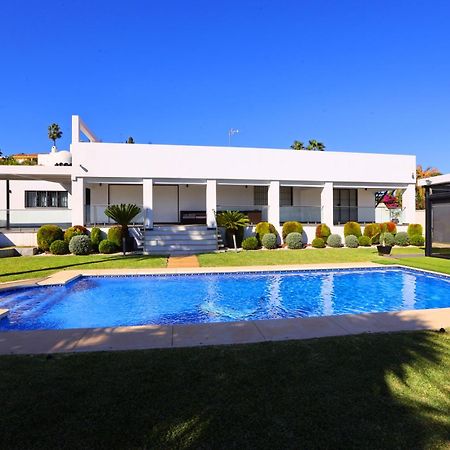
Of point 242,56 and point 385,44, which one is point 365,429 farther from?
point 242,56

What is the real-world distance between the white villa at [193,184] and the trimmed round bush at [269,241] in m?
1.89

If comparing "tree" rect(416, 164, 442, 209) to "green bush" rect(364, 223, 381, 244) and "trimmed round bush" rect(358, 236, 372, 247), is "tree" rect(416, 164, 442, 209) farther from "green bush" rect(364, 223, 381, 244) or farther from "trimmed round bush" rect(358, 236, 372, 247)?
"trimmed round bush" rect(358, 236, 372, 247)

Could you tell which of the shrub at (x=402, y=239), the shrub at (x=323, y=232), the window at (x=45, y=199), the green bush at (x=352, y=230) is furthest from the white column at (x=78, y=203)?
the shrub at (x=402, y=239)

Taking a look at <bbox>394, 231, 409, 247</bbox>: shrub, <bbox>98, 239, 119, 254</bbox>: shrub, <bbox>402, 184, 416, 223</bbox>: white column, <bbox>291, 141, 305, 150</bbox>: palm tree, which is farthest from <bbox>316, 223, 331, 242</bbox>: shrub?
<bbox>291, 141, 305, 150</bbox>: palm tree

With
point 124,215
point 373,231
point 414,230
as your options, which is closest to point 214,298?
point 124,215

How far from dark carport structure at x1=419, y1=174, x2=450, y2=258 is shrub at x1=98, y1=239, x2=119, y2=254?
14.3 m

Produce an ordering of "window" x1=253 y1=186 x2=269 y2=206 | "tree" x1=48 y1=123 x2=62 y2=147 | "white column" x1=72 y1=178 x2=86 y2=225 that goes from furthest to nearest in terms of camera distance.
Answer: "tree" x1=48 y1=123 x2=62 y2=147 < "window" x1=253 y1=186 x2=269 y2=206 < "white column" x1=72 y1=178 x2=86 y2=225

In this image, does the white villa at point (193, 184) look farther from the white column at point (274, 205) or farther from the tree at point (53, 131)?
the tree at point (53, 131)

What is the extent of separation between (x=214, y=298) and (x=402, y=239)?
14875 millimetres

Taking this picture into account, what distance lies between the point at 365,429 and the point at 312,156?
19.3m

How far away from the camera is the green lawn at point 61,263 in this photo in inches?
471

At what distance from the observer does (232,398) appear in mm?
3316

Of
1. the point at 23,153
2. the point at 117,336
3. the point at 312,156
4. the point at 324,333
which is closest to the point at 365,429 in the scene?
the point at 324,333

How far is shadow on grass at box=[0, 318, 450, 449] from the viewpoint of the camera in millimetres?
2721
